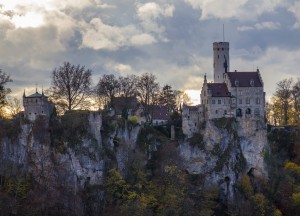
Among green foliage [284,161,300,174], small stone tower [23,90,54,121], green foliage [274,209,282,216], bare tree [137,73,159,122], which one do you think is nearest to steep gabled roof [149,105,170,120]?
bare tree [137,73,159,122]

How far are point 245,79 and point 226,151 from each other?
8.58 meters

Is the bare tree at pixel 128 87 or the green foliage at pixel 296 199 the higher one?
the bare tree at pixel 128 87

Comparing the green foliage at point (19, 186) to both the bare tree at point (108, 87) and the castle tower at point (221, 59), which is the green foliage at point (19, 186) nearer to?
the bare tree at point (108, 87)

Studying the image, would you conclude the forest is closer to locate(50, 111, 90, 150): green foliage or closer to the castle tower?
locate(50, 111, 90, 150): green foliage

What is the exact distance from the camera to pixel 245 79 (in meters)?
79.6

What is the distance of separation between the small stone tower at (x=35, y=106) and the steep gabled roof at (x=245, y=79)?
2120 cm

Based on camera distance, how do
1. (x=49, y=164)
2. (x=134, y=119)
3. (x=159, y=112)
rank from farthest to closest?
1. (x=159, y=112)
2. (x=134, y=119)
3. (x=49, y=164)

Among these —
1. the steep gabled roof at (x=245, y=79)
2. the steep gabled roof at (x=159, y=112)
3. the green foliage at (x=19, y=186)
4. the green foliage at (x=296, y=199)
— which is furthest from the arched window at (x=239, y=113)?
the green foliage at (x=19, y=186)

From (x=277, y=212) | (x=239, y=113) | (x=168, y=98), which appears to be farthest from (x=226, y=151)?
(x=168, y=98)

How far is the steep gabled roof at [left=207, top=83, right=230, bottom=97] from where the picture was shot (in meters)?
77.6

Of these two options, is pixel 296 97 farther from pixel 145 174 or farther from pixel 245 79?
pixel 145 174

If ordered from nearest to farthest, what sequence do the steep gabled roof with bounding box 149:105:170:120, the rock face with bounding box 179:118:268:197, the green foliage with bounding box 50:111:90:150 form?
the green foliage with bounding box 50:111:90:150, the rock face with bounding box 179:118:268:197, the steep gabled roof with bounding box 149:105:170:120

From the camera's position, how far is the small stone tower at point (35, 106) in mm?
70062

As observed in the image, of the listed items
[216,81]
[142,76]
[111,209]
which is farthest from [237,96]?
[111,209]
